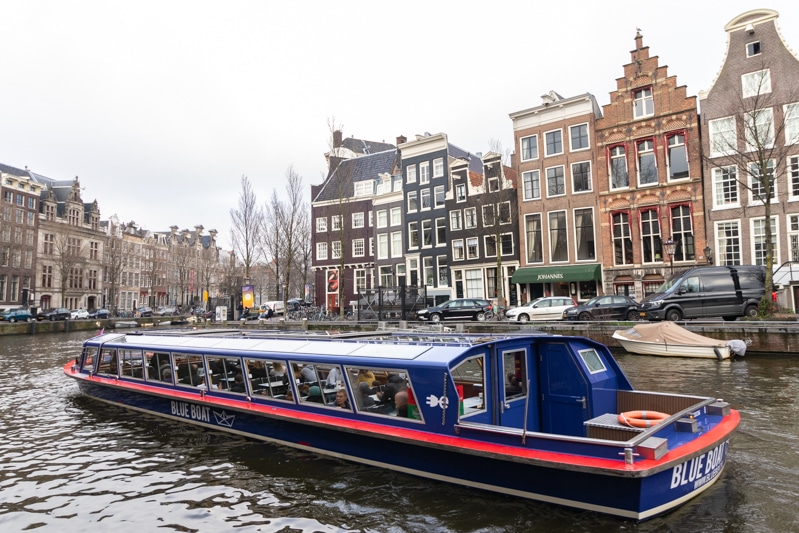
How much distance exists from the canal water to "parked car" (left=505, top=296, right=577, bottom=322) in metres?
→ 14.8

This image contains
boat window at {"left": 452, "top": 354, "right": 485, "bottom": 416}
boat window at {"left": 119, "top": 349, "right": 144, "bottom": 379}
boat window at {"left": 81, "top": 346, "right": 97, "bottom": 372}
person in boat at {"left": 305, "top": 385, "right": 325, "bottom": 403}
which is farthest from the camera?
boat window at {"left": 81, "top": 346, "right": 97, "bottom": 372}

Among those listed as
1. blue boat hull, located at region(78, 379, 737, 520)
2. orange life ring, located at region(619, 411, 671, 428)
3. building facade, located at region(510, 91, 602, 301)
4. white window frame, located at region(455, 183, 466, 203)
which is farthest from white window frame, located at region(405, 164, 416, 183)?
orange life ring, located at region(619, 411, 671, 428)

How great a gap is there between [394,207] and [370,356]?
38.0 metres

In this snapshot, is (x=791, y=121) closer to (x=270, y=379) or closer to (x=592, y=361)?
(x=592, y=361)

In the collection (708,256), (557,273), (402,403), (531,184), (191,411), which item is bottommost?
(191,411)

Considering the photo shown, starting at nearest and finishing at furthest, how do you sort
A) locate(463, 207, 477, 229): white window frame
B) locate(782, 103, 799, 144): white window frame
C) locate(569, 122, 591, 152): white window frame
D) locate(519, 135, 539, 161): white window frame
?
locate(782, 103, 799, 144): white window frame
locate(569, 122, 591, 152): white window frame
locate(519, 135, 539, 161): white window frame
locate(463, 207, 477, 229): white window frame

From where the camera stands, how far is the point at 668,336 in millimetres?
19656

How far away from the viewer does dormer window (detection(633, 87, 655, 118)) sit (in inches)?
1250

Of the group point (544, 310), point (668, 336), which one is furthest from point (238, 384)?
point (544, 310)

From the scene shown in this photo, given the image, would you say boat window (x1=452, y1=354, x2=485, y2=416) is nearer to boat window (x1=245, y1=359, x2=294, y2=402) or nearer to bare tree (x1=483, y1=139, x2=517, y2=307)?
boat window (x1=245, y1=359, x2=294, y2=402)

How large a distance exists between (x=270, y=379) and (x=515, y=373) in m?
4.79

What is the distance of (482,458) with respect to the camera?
6.96 m

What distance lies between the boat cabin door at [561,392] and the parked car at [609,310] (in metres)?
17.8

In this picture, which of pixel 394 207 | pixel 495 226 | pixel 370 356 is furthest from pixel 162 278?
pixel 370 356
